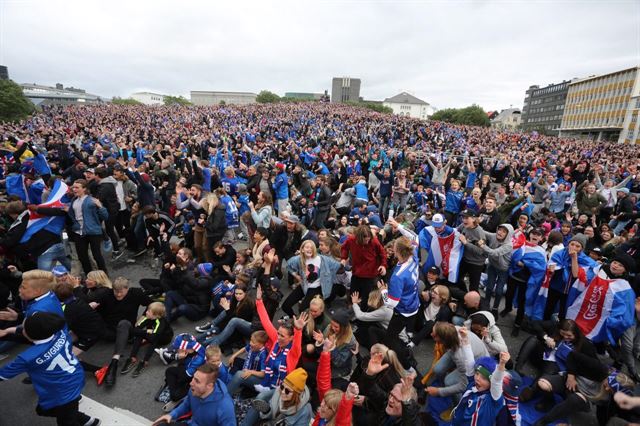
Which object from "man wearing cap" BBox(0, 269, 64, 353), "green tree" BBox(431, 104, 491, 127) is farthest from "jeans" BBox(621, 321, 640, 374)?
"green tree" BBox(431, 104, 491, 127)

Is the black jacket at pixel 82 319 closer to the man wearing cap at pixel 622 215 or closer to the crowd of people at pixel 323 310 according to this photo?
the crowd of people at pixel 323 310

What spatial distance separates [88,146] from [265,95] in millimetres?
80770

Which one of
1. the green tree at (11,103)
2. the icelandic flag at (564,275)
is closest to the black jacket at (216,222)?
the icelandic flag at (564,275)

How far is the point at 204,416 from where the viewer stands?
2596 mm

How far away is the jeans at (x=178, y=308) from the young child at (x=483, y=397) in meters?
3.68

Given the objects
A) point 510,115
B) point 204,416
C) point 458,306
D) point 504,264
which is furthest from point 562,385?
point 510,115

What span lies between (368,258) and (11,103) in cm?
5907

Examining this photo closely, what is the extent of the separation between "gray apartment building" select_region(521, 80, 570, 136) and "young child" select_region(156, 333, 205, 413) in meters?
91.9

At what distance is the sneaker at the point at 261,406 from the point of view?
2.92 m

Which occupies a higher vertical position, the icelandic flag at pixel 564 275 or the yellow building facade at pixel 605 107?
the yellow building facade at pixel 605 107

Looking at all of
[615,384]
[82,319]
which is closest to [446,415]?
[615,384]

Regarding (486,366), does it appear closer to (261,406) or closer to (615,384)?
(615,384)

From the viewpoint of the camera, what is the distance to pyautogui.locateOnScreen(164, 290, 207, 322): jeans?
4660 millimetres

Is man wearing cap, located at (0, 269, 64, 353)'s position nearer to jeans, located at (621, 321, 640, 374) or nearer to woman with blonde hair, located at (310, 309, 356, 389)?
woman with blonde hair, located at (310, 309, 356, 389)
